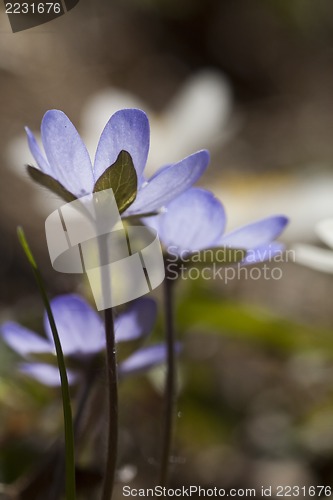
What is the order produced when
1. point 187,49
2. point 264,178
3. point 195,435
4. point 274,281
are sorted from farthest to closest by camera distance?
point 187,49
point 274,281
point 264,178
point 195,435

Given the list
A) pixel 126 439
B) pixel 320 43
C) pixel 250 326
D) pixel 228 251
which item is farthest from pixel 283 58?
pixel 228 251

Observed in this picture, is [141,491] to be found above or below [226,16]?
below

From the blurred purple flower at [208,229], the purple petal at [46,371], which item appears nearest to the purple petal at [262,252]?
the blurred purple flower at [208,229]

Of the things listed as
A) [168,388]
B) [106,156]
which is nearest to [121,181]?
[106,156]

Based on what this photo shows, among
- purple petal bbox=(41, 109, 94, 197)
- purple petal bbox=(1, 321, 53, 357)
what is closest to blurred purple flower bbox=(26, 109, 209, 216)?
purple petal bbox=(41, 109, 94, 197)

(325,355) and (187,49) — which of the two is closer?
(325,355)

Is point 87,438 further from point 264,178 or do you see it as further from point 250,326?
point 264,178

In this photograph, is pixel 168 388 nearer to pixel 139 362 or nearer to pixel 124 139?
pixel 139 362
